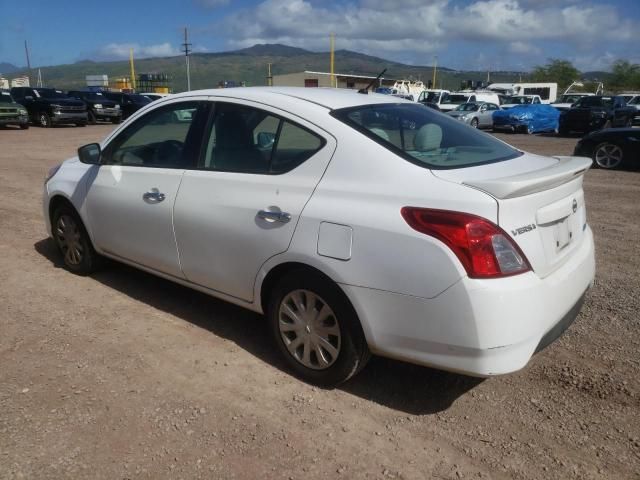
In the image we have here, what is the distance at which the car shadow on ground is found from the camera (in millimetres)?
3064

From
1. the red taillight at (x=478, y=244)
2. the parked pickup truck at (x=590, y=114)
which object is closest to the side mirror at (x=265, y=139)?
the red taillight at (x=478, y=244)

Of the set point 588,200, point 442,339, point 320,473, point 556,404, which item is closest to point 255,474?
point 320,473

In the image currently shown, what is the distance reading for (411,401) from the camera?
3025 mm

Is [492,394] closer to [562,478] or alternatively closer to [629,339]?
[562,478]

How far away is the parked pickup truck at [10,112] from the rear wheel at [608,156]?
21564 mm

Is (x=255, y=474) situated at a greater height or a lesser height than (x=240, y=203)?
lesser

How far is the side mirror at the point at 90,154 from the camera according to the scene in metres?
4.37

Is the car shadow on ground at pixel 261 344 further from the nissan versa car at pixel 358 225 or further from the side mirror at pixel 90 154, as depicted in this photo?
the side mirror at pixel 90 154

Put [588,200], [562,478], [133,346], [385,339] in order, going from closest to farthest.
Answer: [562,478]
[385,339]
[133,346]
[588,200]

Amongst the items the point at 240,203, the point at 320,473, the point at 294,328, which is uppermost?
the point at 240,203

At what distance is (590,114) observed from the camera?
2242 cm

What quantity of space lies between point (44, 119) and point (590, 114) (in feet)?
77.9

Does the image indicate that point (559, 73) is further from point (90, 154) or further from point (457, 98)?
point (90, 154)

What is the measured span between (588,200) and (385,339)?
673 centimetres
